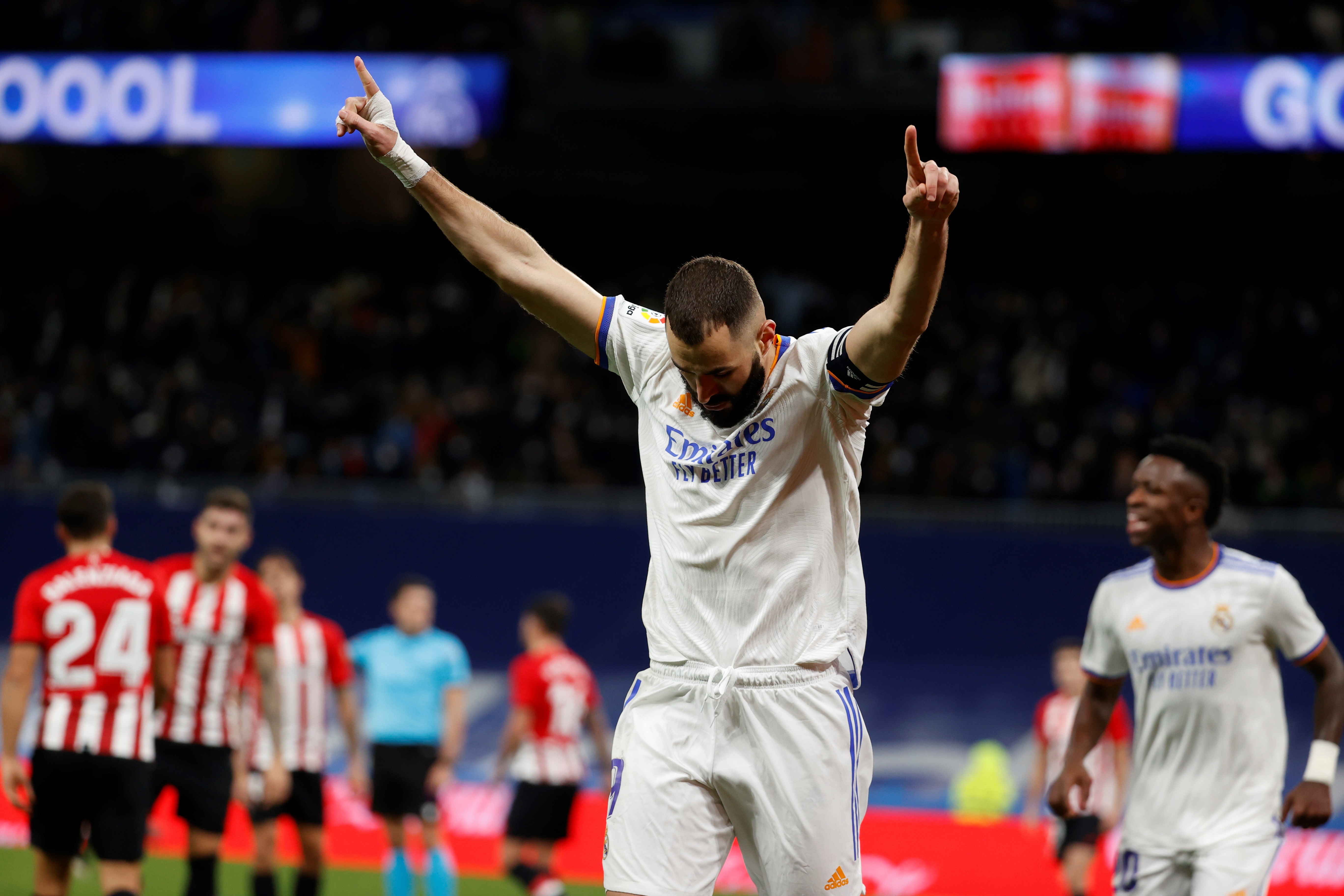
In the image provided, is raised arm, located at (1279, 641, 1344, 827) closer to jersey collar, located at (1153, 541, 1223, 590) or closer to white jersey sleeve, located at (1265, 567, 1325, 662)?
white jersey sleeve, located at (1265, 567, 1325, 662)

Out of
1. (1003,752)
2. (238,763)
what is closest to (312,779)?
(238,763)

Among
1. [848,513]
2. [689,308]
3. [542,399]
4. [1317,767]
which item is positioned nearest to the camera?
[689,308]

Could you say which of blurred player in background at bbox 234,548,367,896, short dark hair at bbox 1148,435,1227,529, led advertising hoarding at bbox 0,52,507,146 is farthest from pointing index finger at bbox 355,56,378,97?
led advertising hoarding at bbox 0,52,507,146

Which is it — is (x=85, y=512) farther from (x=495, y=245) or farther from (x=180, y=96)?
(x=180, y=96)

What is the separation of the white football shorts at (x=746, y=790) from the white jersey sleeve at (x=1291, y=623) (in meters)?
2.13

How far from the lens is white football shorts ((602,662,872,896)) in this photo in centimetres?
368

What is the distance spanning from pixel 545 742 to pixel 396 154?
6167 millimetres

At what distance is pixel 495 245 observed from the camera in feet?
13.1

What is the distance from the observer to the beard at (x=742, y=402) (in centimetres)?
369

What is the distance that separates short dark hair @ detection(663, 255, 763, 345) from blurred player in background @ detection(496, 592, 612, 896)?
6319 mm

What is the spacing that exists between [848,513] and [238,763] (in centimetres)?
623

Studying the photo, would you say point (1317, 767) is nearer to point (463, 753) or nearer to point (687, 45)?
point (463, 753)

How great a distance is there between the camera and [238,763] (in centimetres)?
907

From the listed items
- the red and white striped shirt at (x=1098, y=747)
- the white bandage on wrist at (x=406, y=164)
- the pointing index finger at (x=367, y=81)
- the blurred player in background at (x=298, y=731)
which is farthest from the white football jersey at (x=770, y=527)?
the red and white striped shirt at (x=1098, y=747)
